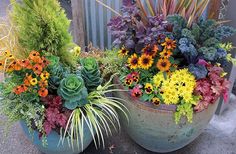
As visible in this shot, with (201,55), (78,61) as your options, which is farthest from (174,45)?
(78,61)

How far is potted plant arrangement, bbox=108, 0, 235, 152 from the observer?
192 centimetres

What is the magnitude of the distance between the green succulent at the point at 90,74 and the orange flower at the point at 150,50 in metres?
0.38

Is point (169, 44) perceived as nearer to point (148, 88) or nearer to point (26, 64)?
point (148, 88)

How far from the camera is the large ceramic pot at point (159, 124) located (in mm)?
1957

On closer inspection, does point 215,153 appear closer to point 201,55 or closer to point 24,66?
point 201,55

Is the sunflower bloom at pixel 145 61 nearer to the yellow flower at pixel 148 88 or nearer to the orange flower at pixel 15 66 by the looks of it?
the yellow flower at pixel 148 88

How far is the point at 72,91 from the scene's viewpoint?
190 cm

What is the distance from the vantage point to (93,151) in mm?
2361

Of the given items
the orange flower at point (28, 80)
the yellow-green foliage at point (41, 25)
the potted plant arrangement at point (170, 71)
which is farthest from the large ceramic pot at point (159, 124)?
the orange flower at point (28, 80)

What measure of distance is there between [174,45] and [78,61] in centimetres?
81

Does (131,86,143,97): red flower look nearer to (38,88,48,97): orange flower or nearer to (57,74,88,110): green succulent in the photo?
(57,74,88,110): green succulent

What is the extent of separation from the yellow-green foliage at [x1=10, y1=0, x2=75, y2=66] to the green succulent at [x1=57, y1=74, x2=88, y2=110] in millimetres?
283

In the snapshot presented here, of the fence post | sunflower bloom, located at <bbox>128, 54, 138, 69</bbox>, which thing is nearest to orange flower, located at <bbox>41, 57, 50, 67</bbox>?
sunflower bloom, located at <bbox>128, 54, 138, 69</bbox>

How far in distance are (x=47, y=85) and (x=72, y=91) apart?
18 centimetres
